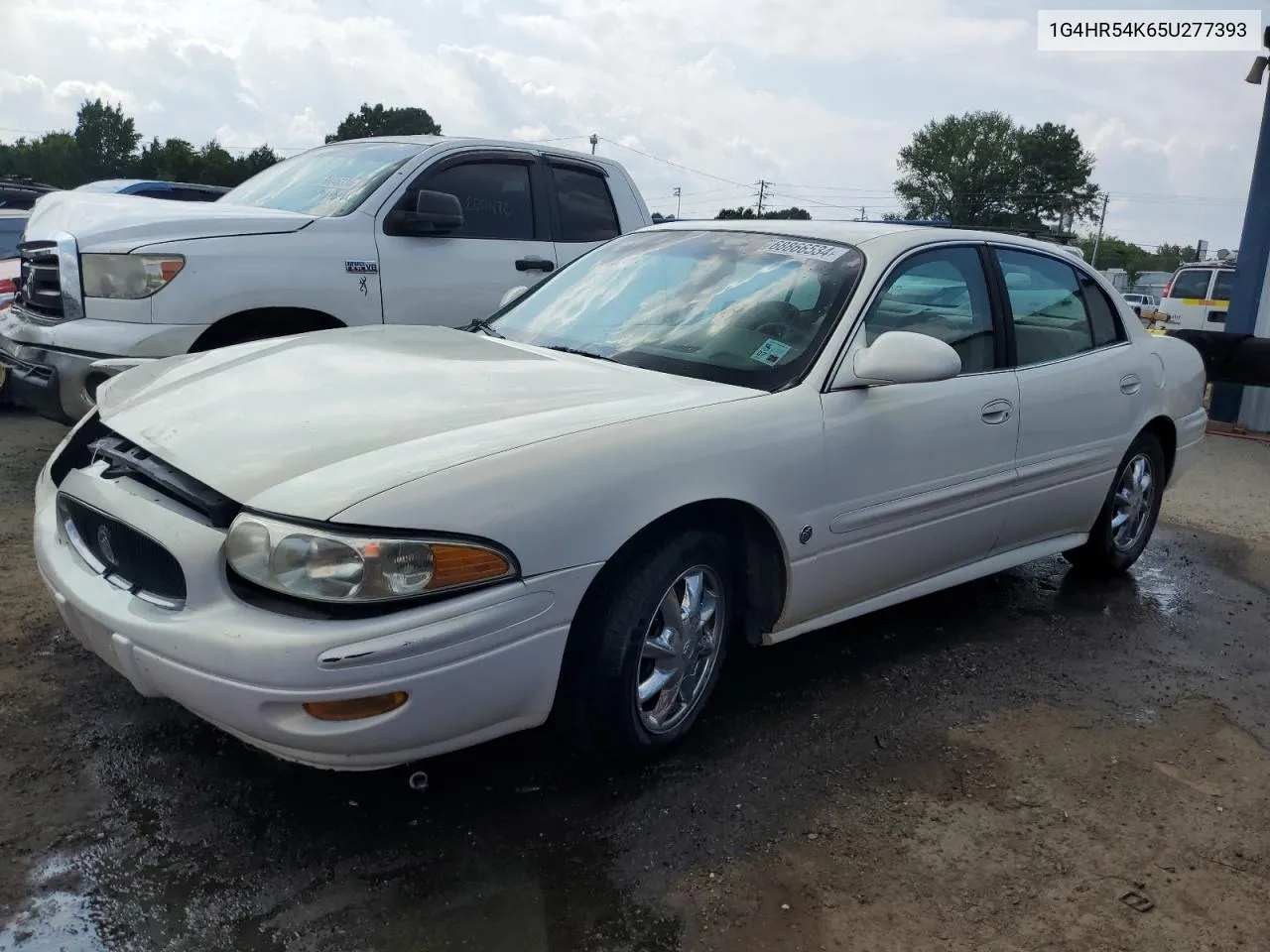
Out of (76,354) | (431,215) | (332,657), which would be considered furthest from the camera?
(431,215)

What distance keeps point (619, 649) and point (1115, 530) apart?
10.2ft

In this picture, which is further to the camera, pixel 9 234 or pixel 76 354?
pixel 9 234

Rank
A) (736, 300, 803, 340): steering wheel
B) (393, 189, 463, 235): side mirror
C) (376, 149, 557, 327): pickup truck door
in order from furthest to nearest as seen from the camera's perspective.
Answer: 1. (376, 149, 557, 327): pickup truck door
2. (393, 189, 463, 235): side mirror
3. (736, 300, 803, 340): steering wheel

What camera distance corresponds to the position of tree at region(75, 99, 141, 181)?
74.9 m

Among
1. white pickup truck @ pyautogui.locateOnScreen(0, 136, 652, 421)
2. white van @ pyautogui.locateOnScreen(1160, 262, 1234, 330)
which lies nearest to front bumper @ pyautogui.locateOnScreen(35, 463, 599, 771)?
white pickup truck @ pyautogui.locateOnScreen(0, 136, 652, 421)

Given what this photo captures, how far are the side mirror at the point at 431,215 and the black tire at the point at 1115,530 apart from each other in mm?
3417

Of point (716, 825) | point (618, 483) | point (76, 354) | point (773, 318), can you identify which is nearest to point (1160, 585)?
point (773, 318)

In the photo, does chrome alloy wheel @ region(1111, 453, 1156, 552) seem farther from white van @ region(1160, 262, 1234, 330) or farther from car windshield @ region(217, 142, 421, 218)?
white van @ region(1160, 262, 1234, 330)

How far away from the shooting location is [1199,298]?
17266 millimetres

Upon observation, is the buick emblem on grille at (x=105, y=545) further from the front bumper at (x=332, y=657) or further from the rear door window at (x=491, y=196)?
the rear door window at (x=491, y=196)

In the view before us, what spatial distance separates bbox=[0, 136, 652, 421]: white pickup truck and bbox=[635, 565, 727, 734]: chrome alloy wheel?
2.86 m

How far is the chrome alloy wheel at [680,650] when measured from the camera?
292cm

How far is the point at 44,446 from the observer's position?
20.7 ft

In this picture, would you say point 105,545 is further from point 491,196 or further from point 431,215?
point 491,196
